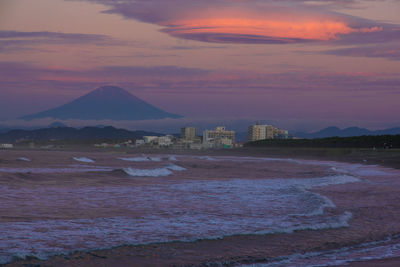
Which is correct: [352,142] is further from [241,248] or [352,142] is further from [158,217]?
[241,248]

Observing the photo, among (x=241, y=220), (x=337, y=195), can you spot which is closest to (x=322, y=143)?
(x=337, y=195)

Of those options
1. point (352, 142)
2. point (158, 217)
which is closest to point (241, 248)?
point (158, 217)

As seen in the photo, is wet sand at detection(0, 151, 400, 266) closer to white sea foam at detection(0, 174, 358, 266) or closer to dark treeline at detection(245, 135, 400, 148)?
white sea foam at detection(0, 174, 358, 266)

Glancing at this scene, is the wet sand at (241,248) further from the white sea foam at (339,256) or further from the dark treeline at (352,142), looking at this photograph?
the dark treeline at (352,142)

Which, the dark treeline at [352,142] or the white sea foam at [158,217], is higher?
the dark treeline at [352,142]

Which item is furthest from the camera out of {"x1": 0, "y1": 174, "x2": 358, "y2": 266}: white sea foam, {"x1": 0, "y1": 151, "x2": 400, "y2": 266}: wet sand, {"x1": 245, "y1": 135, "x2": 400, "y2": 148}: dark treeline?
{"x1": 245, "y1": 135, "x2": 400, "y2": 148}: dark treeline

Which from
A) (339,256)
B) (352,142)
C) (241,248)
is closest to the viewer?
(339,256)

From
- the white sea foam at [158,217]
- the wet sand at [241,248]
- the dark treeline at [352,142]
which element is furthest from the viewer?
the dark treeline at [352,142]

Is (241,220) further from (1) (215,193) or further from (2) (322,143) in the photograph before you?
(2) (322,143)

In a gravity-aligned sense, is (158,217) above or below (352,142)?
below

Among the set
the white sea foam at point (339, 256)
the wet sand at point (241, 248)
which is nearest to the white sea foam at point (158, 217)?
the wet sand at point (241, 248)

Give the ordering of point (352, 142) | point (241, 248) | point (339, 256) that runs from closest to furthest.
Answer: point (339, 256)
point (241, 248)
point (352, 142)

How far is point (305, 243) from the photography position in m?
10.5

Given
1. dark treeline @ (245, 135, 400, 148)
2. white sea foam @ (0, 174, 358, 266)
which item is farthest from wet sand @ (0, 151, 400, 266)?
dark treeline @ (245, 135, 400, 148)
